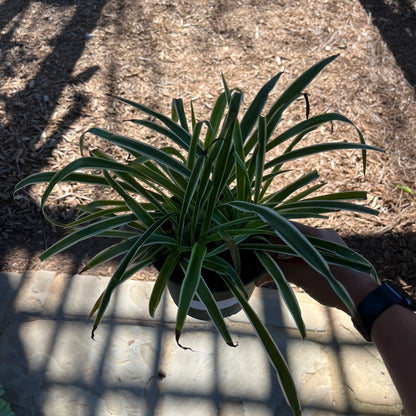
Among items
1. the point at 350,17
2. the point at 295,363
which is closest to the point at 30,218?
the point at 295,363

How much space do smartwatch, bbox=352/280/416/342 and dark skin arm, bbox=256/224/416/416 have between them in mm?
11

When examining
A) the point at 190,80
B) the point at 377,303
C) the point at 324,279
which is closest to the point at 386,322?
the point at 377,303

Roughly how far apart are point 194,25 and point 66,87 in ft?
3.16

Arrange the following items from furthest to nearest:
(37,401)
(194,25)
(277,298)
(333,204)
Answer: (194,25), (277,298), (37,401), (333,204)

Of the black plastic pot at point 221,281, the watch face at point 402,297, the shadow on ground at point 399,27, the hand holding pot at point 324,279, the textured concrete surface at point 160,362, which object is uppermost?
the shadow on ground at point 399,27

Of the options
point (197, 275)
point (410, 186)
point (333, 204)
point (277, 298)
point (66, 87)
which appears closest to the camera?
point (197, 275)

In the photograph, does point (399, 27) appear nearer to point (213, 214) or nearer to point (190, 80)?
point (190, 80)

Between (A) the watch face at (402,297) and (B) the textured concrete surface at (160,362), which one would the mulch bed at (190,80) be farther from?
(A) the watch face at (402,297)

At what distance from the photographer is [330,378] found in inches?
59.0

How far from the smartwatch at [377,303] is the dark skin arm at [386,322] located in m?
0.01

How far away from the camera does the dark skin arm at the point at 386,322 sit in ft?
2.89

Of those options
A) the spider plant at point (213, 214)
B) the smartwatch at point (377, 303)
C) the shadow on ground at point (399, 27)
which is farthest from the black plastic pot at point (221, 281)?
the shadow on ground at point (399, 27)

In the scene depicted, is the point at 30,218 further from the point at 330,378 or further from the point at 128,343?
the point at 330,378

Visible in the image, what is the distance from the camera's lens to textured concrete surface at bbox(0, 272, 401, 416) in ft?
4.71
